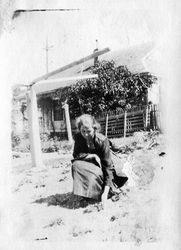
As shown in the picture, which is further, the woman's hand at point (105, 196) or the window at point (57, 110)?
the window at point (57, 110)

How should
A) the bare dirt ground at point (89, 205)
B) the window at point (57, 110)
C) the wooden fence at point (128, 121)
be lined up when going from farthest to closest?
the window at point (57, 110) < the wooden fence at point (128, 121) < the bare dirt ground at point (89, 205)

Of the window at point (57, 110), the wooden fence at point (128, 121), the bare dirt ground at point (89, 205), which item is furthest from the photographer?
the window at point (57, 110)

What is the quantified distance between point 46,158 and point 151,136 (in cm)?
64

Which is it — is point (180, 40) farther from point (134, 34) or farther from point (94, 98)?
point (94, 98)

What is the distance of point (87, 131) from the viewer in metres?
2.80

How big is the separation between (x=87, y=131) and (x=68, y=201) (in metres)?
0.41

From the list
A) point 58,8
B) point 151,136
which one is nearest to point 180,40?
point 151,136

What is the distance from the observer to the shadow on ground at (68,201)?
2.74 metres

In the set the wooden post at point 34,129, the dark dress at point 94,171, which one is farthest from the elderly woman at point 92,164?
the wooden post at point 34,129

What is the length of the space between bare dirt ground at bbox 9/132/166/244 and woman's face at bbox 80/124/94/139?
0.15 m

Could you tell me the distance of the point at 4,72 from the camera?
298 centimetres

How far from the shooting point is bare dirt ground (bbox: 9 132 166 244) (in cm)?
262

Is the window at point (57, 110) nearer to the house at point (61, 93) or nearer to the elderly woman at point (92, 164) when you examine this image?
the house at point (61, 93)

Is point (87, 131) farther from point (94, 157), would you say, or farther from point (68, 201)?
point (68, 201)
